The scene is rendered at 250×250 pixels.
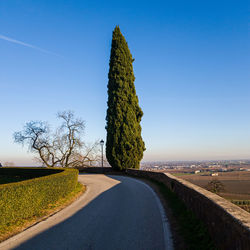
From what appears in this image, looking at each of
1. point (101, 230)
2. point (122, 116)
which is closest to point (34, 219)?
point (101, 230)

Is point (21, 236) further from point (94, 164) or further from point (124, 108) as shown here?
point (94, 164)

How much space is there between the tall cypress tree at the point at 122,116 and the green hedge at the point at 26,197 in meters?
14.2

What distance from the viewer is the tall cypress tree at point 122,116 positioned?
25.5 metres

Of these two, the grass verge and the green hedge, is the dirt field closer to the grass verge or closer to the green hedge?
the grass verge

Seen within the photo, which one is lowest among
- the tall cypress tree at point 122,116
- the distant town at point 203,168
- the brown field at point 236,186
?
the brown field at point 236,186

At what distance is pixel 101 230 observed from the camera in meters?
6.66

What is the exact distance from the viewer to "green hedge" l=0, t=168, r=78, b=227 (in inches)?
290

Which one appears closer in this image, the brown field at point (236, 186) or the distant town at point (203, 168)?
the brown field at point (236, 186)

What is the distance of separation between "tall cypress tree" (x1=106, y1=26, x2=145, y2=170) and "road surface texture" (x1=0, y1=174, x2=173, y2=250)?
51.2 feet

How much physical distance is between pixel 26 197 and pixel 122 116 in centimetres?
1840

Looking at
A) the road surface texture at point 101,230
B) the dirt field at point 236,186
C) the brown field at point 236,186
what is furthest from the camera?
the dirt field at point 236,186

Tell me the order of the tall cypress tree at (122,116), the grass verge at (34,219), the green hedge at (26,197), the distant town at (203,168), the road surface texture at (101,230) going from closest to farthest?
the road surface texture at (101,230) < the grass verge at (34,219) < the green hedge at (26,197) < the tall cypress tree at (122,116) < the distant town at (203,168)

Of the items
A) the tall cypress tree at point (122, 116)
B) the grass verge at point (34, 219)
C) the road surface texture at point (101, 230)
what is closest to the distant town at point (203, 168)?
the tall cypress tree at point (122, 116)

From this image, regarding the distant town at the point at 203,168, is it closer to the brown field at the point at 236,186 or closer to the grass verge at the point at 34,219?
the brown field at the point at 236,186
